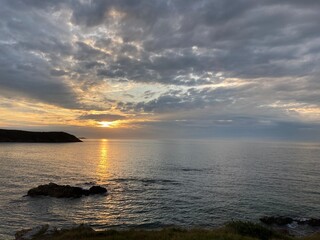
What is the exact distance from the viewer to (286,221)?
38.5 m

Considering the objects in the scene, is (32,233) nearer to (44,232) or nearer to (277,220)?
(44,232)

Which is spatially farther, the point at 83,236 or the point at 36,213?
the point at 36,213

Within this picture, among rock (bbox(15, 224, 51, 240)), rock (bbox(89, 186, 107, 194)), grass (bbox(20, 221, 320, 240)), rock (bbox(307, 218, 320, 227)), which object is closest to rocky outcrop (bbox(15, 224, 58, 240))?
rock (bbox(15, 224, 51, 240))

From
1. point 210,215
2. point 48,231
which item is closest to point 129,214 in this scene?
point 210,215

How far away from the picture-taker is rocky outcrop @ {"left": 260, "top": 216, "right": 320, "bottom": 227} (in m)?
37.7

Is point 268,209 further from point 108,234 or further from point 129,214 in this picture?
point 108,234

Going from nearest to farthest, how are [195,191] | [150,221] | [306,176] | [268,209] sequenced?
[150,221] → [268,209] → [195,191] → [306,176]

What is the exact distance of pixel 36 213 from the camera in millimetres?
41406

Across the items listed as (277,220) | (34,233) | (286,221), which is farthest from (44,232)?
(286,221)

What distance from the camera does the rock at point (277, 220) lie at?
37.9 meters

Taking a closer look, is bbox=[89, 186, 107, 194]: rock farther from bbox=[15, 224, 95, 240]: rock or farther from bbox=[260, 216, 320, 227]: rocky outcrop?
bbox=[260, 216, 320, 227]: rocky outcrop

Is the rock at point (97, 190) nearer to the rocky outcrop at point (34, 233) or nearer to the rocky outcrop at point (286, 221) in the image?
the rocky outcrop at point (34, 233)

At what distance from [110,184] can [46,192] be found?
16.3m

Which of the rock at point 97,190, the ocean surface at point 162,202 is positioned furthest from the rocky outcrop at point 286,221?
the rock at point 97,190
